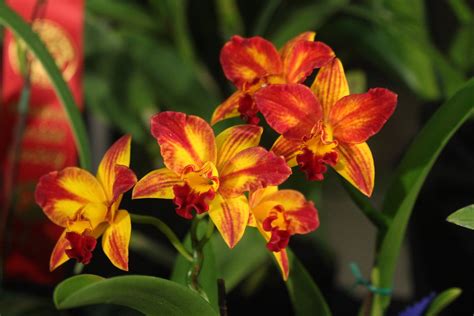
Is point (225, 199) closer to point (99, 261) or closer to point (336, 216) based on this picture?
point (99, 261)

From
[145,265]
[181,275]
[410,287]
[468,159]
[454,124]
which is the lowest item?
[410,287]

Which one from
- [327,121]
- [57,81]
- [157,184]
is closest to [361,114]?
[327,121]

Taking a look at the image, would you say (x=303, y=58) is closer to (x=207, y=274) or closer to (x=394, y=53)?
(x=207, y=274)

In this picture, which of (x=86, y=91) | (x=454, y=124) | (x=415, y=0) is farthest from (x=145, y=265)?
(x=454, y=124)

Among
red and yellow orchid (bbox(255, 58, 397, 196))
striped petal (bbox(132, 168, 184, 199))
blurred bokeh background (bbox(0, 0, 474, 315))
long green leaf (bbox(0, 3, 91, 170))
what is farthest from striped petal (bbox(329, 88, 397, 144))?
blurred bokeh background (bbox(0, 0, 474, 315))

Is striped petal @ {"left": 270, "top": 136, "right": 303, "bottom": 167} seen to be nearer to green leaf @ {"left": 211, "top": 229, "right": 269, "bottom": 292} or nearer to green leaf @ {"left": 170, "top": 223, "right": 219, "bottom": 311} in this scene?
green leaf @ {"left": 170, "top": 223, "right": 219, "bottom": 311}

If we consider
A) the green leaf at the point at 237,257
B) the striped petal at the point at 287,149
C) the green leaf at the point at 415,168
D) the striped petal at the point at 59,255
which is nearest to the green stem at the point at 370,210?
the green leaf at the point at 415,168
